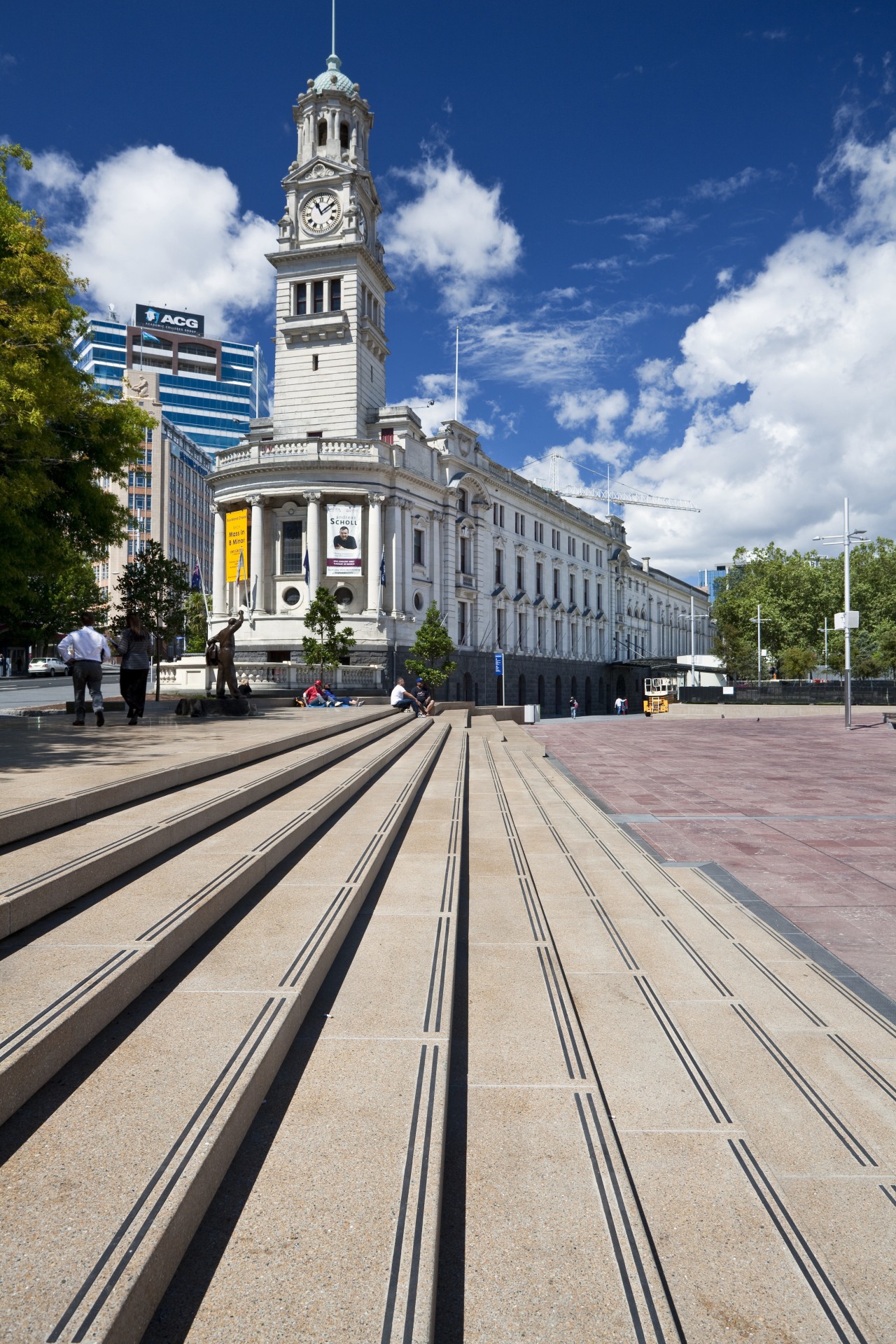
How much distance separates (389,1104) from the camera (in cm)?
260

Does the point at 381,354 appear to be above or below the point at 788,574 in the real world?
above

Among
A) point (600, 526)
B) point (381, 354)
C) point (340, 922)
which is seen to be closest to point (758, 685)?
point (381, 354)

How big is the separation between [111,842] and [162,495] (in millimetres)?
95533

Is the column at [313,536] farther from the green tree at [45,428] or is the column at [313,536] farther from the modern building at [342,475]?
the green tree at [45,428]

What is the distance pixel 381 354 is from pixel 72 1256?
168ft

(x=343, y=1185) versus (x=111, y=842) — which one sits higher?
(x=111, y=842)

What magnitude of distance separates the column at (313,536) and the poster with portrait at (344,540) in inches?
22.8

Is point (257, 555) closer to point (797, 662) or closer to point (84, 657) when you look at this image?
point (84, 657)

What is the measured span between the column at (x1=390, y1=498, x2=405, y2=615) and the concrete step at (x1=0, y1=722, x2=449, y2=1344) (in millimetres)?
40049

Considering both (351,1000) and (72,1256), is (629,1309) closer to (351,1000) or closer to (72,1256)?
(72,1256)

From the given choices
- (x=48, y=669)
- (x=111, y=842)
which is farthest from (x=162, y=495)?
(x=111, y=842)

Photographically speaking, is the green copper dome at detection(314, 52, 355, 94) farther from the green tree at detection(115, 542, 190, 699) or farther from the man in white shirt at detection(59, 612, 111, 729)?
the man in white shirt at detection(59, 612, 111, 729)

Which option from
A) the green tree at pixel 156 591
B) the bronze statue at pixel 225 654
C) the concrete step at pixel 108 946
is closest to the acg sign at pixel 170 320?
the green tree at pixel 156 591

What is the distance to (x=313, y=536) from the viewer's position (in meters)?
41.6
